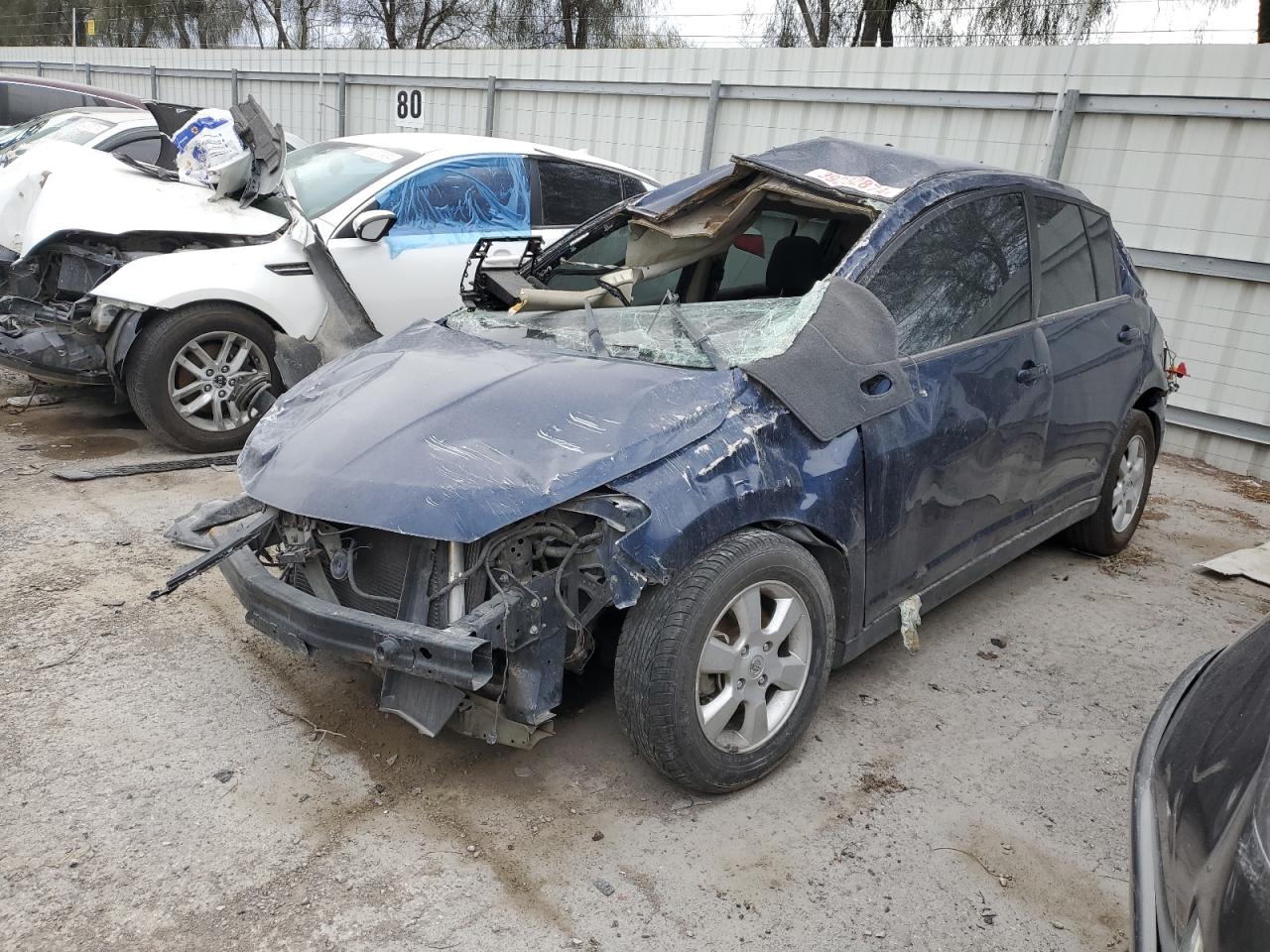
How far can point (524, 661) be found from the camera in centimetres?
264

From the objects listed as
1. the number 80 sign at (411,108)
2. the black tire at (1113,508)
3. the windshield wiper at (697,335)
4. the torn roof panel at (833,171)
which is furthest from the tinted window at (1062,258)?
the number 80 sign at (411,108)

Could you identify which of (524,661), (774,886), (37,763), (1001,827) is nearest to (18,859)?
(37,763)

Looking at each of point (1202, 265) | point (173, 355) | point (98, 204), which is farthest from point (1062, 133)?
point (98, 204)

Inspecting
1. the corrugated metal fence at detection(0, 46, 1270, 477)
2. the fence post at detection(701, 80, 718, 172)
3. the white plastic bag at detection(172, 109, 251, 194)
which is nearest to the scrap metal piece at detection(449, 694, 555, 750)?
the white plastic bag at detection(172, 109, 251, 194)

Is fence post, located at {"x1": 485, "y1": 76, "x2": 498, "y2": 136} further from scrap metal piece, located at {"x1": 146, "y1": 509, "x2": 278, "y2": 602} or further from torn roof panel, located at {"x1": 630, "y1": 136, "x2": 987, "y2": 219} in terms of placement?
scrap metal piece, located at {"x1": 146, "y1": 509, "x2": 278, "y2": 602}

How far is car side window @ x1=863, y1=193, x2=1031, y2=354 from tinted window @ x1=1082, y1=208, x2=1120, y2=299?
0.62 meters

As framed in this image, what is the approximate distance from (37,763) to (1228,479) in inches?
271

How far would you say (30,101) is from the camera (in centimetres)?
1134

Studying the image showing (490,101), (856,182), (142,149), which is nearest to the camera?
(856,182)

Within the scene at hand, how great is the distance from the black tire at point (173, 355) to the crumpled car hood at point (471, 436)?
97.5 inches

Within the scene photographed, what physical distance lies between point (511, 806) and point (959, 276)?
2317 millimetres

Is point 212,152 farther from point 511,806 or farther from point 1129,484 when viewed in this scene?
point 1129,484

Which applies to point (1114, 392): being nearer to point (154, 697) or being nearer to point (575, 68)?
point (154, 697)

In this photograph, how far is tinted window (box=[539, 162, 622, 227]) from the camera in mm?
6539
